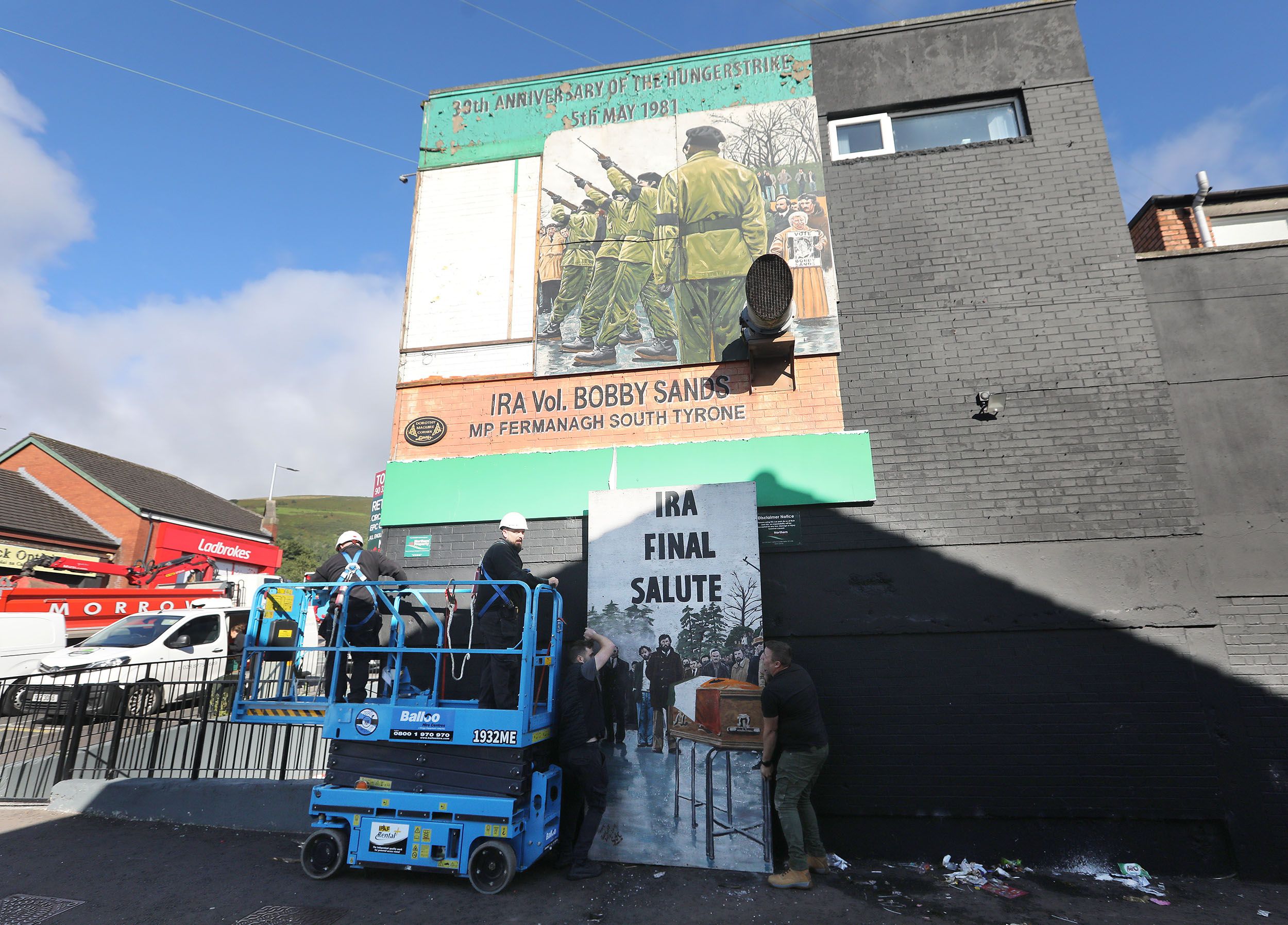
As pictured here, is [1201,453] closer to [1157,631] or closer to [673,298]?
[1157,631]

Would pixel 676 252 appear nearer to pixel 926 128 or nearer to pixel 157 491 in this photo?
pixel 926 128

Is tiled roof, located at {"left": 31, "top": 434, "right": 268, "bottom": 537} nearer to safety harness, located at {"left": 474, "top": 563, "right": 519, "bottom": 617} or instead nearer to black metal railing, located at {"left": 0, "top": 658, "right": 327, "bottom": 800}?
black metal railing, located at {"left": 0, "top": 658, "right": 327, "bottom": 800}

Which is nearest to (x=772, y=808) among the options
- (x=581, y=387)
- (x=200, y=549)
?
(x=581, y=387)

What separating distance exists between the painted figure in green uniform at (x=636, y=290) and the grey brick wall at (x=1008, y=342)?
81.1 inches

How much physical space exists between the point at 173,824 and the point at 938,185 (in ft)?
35.2

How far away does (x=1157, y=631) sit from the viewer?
5.92 metres

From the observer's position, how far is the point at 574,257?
788 cm

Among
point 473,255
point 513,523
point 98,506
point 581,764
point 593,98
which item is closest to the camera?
point 581,764

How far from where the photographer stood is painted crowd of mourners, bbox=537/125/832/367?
24.3 ft

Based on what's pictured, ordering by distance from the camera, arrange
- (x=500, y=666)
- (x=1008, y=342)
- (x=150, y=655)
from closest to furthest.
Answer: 1. (x=500, y=666)
2. (x=1008, y=342)
3. (x=150, y=655)

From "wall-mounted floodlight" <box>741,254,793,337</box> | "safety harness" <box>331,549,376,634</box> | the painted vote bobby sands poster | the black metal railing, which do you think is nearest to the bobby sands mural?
"wall-mounted floodlight" <box>741,254,793,337</box>

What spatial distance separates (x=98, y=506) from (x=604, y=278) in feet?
86.6

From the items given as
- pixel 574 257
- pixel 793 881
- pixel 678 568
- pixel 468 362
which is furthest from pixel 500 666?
pixel 574 257

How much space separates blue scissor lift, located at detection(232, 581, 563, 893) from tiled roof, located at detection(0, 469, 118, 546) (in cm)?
2159
